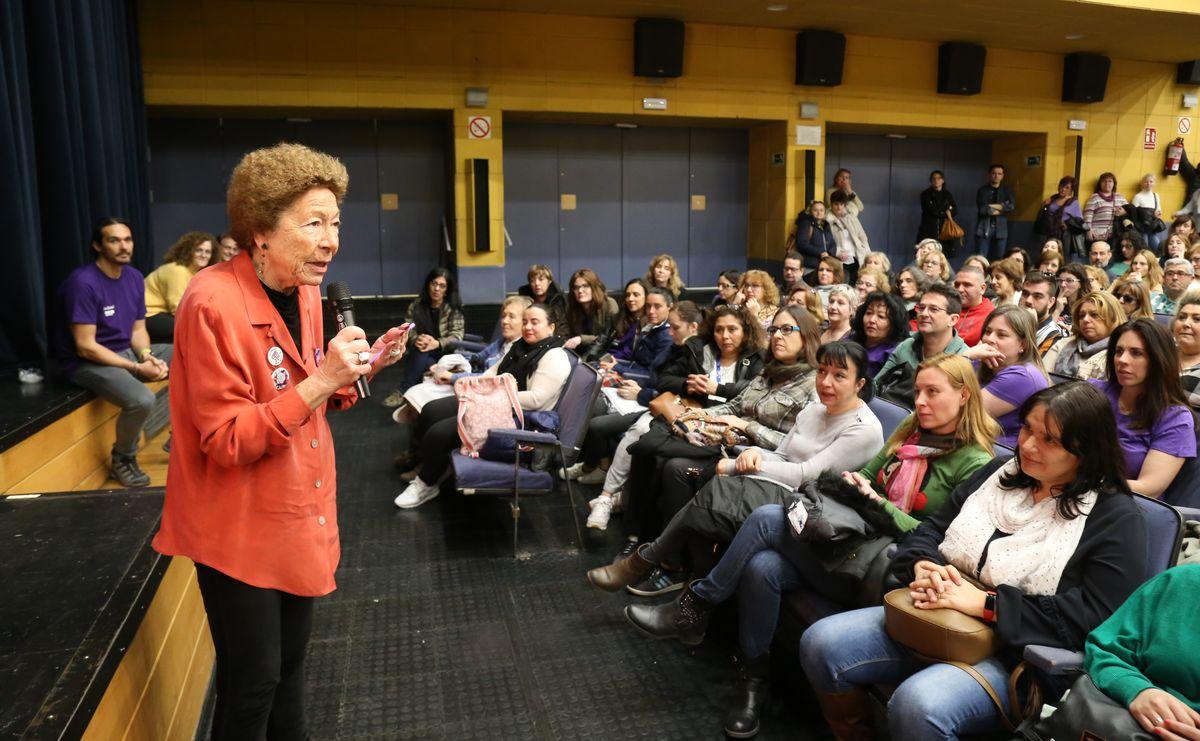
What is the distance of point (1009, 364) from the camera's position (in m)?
3.55

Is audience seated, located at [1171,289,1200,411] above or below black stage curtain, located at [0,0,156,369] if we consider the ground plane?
below

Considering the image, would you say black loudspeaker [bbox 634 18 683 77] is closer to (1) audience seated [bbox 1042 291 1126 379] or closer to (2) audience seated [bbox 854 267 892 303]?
(2) audience seated [bbox 854 267 892 303]

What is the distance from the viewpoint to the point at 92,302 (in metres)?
4.56

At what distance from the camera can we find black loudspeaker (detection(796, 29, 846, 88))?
989cm

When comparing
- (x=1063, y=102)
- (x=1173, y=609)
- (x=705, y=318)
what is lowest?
(x=1173, y=609)

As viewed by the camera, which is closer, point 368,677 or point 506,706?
point 506,706

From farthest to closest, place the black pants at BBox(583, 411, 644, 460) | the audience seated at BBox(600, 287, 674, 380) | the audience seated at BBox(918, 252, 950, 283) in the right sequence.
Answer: the audience seated at BBox(918, 252, 950, 283)
the audience seated at BBox(600, 287, 674, 380)
the black pants at BBox(583, 411, 644, 460)

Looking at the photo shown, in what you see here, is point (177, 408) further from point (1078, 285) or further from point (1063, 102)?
point (1063, 102)

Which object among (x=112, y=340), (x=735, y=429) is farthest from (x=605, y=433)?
(x=112, y=340)

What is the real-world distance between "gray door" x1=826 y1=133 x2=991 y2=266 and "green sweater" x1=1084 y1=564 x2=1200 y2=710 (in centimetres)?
1024

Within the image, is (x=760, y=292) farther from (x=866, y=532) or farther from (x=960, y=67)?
(x=960, y=67)

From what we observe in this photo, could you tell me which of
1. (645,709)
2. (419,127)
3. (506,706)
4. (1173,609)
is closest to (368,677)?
(506,706)

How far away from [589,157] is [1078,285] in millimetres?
6091

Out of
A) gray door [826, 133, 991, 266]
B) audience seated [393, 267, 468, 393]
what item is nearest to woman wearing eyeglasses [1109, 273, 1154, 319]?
audience seated [393, 267, 468, 393]
